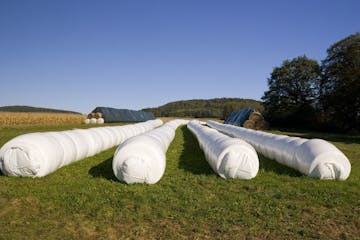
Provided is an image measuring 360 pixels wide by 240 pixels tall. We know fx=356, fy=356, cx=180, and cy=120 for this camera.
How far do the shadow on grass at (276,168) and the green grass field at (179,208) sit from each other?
2.07 ft

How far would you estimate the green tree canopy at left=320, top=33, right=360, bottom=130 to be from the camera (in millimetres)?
27469

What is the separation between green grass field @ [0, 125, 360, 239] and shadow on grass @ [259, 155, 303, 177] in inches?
24.9

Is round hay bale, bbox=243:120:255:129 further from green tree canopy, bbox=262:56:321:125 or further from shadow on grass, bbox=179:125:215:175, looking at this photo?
shadow on grass, bbox=179:125:215:175

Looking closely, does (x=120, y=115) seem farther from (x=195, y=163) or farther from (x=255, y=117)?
(x=195, y=163)

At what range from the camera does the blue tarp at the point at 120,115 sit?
44800 mm

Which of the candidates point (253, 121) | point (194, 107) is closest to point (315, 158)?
point (253, 121)

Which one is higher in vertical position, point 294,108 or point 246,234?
point 294,108

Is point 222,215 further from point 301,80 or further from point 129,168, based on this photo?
point 301,80

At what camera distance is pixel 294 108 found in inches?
1647

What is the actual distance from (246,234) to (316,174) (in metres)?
4.46

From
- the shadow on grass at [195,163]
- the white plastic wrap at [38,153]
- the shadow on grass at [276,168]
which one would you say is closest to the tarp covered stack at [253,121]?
the shadow on grass at [195,163]

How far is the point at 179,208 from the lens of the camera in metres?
6.52

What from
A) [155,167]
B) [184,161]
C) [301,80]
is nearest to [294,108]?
[301,80]

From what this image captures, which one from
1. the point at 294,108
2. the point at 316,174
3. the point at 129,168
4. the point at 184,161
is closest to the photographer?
the point at 129,168
